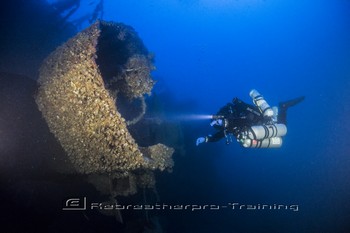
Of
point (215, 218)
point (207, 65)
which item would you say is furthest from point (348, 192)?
point (207, 65)

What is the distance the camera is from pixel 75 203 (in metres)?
5.56

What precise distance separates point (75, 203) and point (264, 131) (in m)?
Answer: 4.93

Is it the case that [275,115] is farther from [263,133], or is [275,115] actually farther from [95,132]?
[95,132]

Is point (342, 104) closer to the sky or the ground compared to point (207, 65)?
closer to the ground

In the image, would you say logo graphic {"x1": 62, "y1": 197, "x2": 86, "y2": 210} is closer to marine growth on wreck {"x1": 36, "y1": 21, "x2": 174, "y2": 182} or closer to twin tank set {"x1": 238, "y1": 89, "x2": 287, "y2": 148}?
marine growth on wreck {"x1": 36, "y1": 21, "x2": 174, "y2": 182}

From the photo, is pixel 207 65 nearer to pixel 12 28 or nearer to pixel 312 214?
pixel 312 214

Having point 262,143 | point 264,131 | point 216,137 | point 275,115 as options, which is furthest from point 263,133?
point 216,137

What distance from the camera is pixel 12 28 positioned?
6945mm

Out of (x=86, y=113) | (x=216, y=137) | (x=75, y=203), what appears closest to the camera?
(x=86, y=113)

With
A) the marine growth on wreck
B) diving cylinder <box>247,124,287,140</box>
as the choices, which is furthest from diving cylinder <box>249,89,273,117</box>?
the marine growth on wreck

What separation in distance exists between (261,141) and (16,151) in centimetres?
581

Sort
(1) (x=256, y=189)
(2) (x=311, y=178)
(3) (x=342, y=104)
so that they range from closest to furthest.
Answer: (1) (x=256, y=189) → (2) (x=311, y=178) → (3) (x=342, y=104)

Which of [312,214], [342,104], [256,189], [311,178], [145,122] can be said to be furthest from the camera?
[342,104]

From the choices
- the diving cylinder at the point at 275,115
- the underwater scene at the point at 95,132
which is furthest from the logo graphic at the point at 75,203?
the diving cylinder at the point at 275,115
